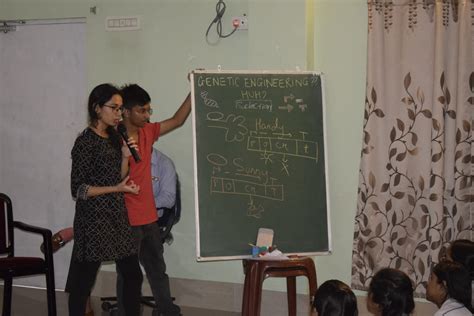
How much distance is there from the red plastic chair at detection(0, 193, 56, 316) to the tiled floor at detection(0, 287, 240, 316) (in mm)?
618

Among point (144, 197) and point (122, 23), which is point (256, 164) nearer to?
point (144, 197)

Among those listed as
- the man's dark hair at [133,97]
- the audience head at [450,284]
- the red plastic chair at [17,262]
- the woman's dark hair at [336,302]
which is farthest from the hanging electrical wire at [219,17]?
the woman's dark hair at [336,302]

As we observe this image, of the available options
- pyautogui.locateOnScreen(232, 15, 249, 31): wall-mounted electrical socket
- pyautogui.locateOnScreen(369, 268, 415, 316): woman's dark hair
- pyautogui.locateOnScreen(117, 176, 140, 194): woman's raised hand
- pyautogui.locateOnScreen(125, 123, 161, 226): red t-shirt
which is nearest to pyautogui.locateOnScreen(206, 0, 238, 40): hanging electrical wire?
pyautogui.locateOnScreen(232, 15, 249, 31): wall-mounted electrical socket

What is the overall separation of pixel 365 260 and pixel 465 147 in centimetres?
91

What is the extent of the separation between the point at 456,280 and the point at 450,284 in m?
0.03

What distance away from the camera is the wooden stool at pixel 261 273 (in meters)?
4.06

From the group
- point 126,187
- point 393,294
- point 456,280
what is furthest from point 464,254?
point 126,187

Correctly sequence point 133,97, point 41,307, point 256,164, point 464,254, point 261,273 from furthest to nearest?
point 41,307 < point 256,164 < point 133,97 < point 261,273 < point 464,254

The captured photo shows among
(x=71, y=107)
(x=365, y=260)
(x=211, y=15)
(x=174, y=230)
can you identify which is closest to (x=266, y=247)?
(x=365, y=260)

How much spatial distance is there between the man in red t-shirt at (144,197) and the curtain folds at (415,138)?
1202 millimetres

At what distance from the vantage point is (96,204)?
3756 mm

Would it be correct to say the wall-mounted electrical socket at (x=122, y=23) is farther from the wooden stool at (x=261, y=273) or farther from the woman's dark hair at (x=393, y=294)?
the woman's dark hair at (x=393, y=294)

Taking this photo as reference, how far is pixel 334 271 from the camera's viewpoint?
478 centimetres

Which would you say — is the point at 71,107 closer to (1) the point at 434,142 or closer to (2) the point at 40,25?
(2) the point at 40,25
